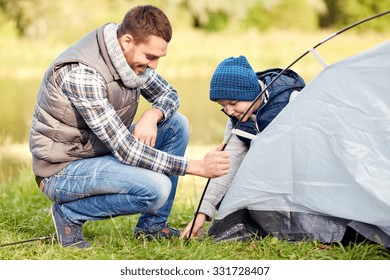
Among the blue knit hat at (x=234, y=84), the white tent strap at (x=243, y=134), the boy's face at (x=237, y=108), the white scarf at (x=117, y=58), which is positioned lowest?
the white tent strap at (x=243, y=134)

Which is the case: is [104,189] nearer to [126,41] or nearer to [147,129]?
[147,129]

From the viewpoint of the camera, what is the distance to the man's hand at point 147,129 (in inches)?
118

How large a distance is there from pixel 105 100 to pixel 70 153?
32 centimetres

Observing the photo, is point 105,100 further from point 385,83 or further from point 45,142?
point 385,83

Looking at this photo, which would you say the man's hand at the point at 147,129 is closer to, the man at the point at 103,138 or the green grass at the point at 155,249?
the man at the point at 103,138

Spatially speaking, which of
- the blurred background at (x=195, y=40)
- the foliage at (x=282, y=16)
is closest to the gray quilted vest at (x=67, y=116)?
the blurred background at (x=195, y=40)

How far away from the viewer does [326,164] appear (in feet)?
9.04

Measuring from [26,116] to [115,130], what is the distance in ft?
22.1

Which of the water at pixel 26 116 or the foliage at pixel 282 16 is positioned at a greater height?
the foliage at pixel 282 16

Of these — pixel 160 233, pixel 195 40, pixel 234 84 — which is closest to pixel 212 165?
pixel 234 84

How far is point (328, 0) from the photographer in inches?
953

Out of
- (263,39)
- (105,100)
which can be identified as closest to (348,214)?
(105,100)

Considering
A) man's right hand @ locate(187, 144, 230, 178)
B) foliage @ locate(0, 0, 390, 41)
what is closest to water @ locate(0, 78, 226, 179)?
man's right hand @ locate(187, 144, 230, 178)

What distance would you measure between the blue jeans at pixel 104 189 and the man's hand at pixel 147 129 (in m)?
0.15
